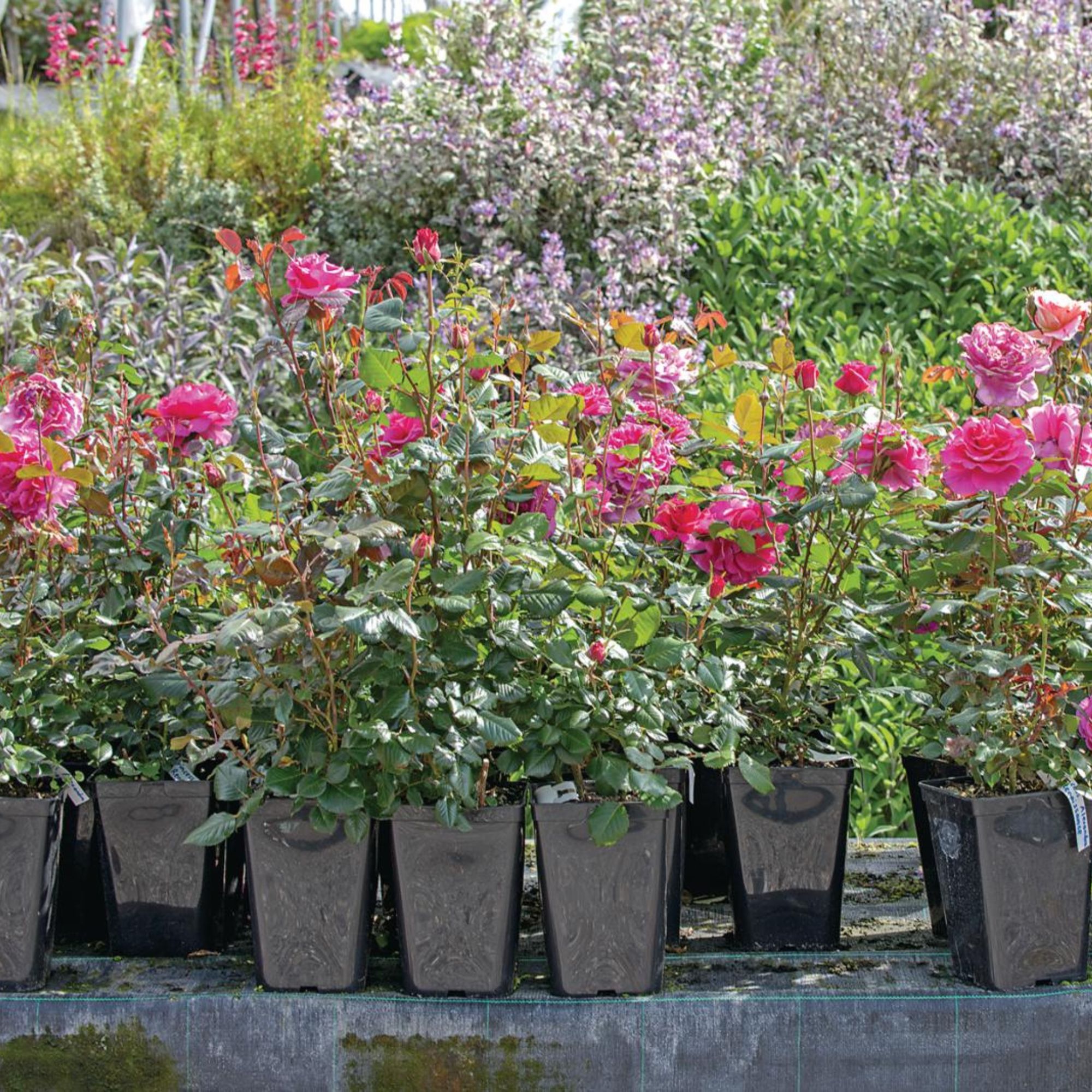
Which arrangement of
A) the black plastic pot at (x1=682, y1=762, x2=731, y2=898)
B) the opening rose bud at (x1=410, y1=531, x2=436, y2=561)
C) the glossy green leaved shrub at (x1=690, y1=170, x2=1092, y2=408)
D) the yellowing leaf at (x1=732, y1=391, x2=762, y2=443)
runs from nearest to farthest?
the opening rose bud at (x1=410, y1=531, x2=436, y2=561), the yellowing leaf at (x1=732, y1=391, x2=762, y2=443), the black plastic pot at (x1=682, y1=762, x2=731, y2=898), the glossy green leaved shrub at (x1=690, y1=170, x2=1092, y2=408)

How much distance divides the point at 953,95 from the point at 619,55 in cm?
152

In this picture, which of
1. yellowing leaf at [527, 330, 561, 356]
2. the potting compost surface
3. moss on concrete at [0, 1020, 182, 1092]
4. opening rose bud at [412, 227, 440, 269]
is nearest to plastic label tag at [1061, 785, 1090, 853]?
the potting compost surface

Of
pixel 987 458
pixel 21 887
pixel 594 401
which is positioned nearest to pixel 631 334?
pixel 594 401

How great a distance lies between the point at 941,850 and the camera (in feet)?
5.66

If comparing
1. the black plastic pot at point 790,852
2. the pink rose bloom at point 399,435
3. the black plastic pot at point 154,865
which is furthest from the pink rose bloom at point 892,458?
the black plastic pot at point 154,865

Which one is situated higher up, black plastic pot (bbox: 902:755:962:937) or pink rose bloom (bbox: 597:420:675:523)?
pink rose bloom (bbox: 597:420:675:523)

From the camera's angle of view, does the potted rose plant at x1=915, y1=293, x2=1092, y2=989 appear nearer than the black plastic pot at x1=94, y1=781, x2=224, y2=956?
Yes

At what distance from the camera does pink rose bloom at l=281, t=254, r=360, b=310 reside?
156 centimetres

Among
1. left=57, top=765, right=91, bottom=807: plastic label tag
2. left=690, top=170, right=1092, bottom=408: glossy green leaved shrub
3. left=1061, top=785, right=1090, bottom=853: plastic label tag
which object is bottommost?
left=1061, top=785, right=1090, bottom=853: plastic label tag

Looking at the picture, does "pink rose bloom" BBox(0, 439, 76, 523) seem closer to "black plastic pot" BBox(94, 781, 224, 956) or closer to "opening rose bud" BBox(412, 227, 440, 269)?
"black plastic pot" BBox(94, 781, 224, 956)

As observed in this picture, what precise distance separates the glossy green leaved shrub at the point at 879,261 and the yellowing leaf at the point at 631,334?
2.36 meters

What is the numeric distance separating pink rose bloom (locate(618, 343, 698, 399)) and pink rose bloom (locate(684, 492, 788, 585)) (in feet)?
0.58

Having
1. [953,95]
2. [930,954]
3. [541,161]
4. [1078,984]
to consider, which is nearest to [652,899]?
[930,954]

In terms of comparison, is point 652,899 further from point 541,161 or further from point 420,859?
point 541,161
